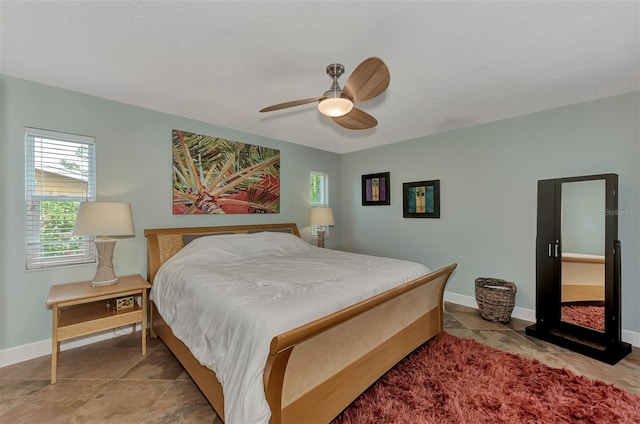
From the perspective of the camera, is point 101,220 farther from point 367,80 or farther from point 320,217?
point 320,217

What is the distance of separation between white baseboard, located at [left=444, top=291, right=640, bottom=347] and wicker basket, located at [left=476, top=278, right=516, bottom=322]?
0.22 meters

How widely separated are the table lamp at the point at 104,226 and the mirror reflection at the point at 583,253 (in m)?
4.17

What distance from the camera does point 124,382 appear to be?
203cm

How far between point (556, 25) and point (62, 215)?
415cm

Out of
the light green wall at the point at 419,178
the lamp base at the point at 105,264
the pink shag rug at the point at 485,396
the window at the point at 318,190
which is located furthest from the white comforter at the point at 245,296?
the window at the point at 318,190

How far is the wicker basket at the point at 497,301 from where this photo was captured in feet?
9.96

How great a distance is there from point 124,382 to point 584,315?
408 centimetres

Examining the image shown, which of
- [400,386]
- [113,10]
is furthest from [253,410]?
[113,10]

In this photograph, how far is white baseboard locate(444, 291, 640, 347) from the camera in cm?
255

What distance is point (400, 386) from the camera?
1.96m

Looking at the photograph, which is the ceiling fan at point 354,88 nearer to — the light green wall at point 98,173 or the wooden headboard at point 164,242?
the light green wall at point 98,173

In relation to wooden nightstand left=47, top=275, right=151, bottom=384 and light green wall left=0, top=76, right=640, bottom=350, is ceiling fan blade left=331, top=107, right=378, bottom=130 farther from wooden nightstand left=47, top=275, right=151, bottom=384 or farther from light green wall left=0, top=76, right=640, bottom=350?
wooden nightstand left=47, top=275, right=151, bottom=384

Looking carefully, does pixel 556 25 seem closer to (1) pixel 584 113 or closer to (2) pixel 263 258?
(1) pixel 584 113

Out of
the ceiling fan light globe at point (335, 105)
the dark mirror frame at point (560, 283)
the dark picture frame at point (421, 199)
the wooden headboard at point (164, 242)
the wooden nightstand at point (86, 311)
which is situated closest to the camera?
the ceiling fan light globe at point (335, 105)
